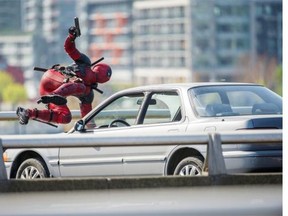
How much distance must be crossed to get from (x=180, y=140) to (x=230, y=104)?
2.36 metres

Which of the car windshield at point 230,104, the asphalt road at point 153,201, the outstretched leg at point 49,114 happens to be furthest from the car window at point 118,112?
the asphalt road at point 153,201

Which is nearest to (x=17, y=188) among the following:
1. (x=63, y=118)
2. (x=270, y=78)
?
(x=63, y=118)

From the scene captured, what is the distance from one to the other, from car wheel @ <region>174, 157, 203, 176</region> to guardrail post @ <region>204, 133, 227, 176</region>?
3.18ft

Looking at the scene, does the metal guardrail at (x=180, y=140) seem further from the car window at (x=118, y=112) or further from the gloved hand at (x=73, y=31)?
the gloved hand at (x=73, y=31)

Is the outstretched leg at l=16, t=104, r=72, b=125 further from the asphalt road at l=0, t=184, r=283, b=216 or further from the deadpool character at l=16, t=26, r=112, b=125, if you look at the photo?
the asphalt road at l=0, t=184, r=283, b=216

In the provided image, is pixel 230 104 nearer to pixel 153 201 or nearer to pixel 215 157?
pixel 215 157

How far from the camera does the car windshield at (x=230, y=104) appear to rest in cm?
1245

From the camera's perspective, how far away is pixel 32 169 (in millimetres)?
13219

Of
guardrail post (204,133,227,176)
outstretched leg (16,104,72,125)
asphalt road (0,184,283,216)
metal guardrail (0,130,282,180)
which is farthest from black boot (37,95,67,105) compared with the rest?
asphalt road (0,184,283,216)

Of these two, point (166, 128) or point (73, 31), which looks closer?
point (166, 128)

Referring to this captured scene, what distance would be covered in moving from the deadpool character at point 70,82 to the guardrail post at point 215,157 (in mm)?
5092

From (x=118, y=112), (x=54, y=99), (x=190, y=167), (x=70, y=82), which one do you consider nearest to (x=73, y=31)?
(x=70, y=82)

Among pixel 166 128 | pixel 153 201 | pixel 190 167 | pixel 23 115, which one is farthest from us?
pixel 23 115

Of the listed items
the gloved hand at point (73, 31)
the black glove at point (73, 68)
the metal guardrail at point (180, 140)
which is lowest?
the metal guardrail at point (180, 140)
